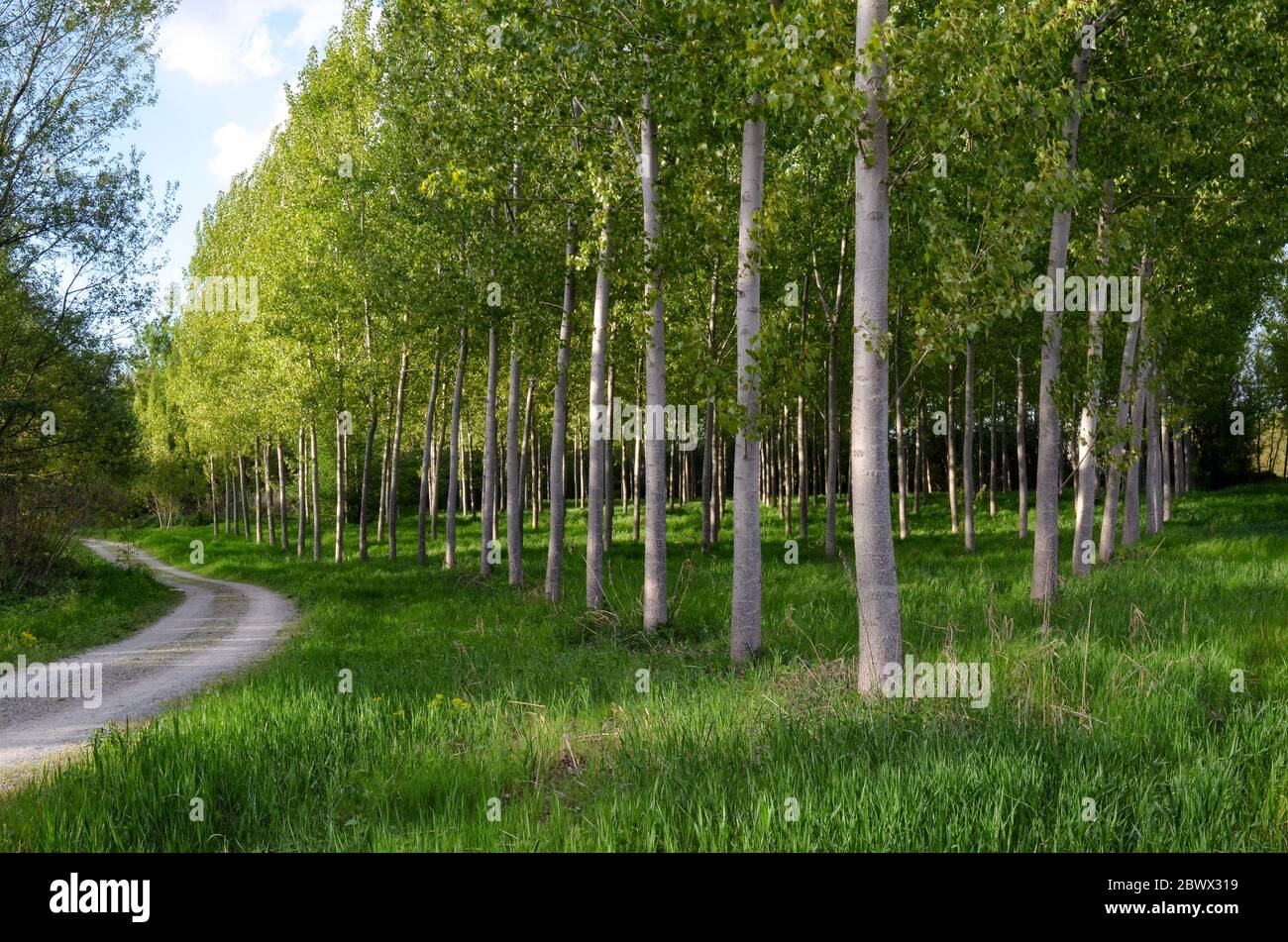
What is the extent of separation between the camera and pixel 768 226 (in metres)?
9.19

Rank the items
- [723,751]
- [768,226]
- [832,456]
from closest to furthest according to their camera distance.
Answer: [723,751] → [768,226] → [832,456]

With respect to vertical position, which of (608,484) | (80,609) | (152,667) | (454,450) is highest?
(454,450)

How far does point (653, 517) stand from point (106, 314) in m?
16.8

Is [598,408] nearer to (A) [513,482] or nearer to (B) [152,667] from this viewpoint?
(A) [513,482]

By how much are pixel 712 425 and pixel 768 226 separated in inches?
581

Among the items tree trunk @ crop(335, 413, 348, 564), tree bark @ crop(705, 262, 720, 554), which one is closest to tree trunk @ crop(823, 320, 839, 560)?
tree bark @ crop(705, 262, 720, 554)

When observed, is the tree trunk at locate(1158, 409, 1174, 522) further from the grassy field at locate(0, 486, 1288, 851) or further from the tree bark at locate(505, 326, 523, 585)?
the tree bark at locate(505, 326, 523, 585)

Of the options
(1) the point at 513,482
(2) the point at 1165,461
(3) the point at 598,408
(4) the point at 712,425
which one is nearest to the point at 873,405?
(3) the point at 598,408

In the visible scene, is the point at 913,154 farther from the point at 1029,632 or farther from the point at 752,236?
the point at 1029,632

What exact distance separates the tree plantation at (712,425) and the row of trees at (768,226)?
9 centimetres

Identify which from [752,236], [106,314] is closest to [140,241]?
[106,314]

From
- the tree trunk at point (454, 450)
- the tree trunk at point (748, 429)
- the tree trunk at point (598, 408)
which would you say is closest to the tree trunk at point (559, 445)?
the tree trunk at point (598, 408)

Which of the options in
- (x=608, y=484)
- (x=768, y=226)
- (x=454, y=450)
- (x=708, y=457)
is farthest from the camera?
(x=454, y=450)

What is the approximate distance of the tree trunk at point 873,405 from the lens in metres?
6.80
